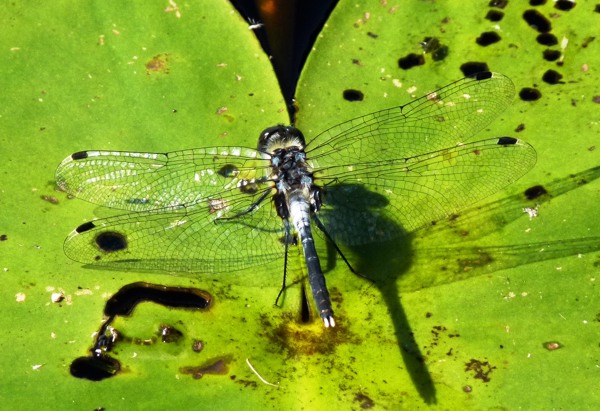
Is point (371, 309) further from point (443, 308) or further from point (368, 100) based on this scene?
point (368, 100)

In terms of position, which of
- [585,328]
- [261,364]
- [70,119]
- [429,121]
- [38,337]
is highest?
[70,119]

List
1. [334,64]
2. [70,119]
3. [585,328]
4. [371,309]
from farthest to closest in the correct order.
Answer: [334,64], [70,119], [371,309], [585,328]

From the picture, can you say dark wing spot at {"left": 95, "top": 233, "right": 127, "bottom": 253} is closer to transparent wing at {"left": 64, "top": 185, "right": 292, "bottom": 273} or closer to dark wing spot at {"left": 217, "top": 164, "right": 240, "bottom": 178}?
transparent wing at {"left": 64, "top": 185, "right": 292, "bottom": 273}

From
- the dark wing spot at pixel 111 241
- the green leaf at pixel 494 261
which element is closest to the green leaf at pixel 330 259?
the green leaf at pixel 494 261

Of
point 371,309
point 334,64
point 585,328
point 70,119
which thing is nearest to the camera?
point 585,328

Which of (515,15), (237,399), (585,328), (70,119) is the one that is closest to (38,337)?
(237,399)

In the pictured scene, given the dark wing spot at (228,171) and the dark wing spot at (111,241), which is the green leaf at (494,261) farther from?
the dark wing spot at (111,241)
